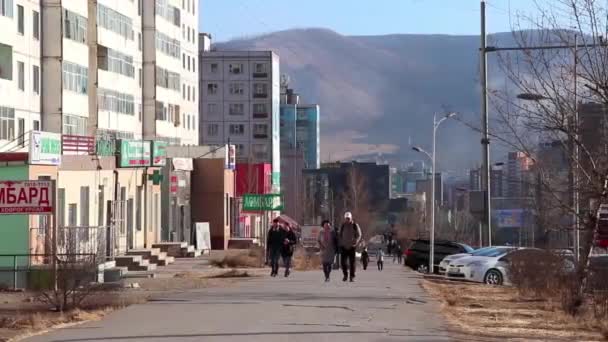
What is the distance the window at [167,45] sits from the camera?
243 feet

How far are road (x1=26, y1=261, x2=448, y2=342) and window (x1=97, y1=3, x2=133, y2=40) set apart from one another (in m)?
34.1

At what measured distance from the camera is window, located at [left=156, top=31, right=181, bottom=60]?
7406 cm

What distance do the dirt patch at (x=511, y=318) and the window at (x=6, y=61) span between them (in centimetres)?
2546

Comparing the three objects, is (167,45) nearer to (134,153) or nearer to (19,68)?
(134,153)

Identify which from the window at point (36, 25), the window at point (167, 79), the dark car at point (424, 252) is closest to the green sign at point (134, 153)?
the window at point (36, 25)

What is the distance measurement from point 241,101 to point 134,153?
74.2m

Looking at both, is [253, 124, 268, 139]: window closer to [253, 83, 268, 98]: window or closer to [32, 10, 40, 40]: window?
[253, 83, 268, 98]: window

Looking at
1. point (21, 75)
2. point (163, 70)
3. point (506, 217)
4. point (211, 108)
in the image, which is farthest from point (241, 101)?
point (21, 75)

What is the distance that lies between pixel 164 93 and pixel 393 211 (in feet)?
255

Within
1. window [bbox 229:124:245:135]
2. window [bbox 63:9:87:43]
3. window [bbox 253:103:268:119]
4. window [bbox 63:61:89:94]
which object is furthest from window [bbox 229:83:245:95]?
window [bbox 63:9:87:43]

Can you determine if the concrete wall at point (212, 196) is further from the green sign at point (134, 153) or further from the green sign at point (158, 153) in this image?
the green sign at point (134, 153)

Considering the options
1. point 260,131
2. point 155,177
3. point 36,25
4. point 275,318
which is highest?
point 260,131

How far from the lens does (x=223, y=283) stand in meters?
29.8

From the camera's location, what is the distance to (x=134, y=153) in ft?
182
